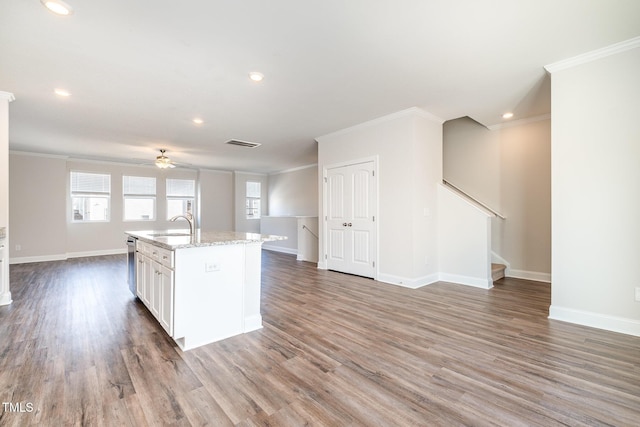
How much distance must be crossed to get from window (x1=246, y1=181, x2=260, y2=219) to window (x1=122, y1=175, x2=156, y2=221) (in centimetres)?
297

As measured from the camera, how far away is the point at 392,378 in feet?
6.66

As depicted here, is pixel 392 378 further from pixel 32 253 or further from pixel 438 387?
pixel 32 253

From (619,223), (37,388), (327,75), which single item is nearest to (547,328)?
(619,223)

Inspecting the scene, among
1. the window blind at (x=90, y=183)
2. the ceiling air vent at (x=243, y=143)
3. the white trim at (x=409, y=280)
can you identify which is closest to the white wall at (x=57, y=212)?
the window blind at (x=90, y=183)

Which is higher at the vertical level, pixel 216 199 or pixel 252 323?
pixel 216 199

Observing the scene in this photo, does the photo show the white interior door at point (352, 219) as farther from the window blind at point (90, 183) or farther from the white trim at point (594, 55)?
the window blind at point (90, 183)

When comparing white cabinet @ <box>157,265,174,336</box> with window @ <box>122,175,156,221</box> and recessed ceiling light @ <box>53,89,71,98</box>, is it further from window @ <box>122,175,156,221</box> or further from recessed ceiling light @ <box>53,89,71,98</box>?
window @ <box>122,175,156,221</box>

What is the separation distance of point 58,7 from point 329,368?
10.7 feet

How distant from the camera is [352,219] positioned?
5246mm

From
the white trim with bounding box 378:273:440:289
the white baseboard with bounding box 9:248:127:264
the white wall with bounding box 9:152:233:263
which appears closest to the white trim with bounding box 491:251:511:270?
the white trim with bounding box 378:273:440:289

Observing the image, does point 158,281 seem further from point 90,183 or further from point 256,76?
point 90,183

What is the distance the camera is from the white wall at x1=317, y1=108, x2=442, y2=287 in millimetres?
4434

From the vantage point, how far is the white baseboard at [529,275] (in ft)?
15.7

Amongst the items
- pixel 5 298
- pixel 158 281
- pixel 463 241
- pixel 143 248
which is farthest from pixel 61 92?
pixel 463 241
